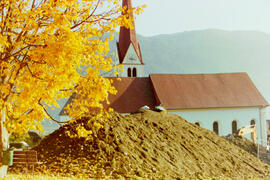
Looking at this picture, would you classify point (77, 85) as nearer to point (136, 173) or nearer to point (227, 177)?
point (136, 173)

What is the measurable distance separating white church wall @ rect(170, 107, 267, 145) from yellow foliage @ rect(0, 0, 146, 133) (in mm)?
27619

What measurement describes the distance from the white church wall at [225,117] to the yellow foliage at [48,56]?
2762 centimetres

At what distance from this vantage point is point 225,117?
3775cm

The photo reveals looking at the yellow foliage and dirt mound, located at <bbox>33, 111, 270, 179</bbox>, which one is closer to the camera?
the yellow foliage

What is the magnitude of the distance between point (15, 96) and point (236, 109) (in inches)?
1327

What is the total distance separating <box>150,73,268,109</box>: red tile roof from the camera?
119 ft

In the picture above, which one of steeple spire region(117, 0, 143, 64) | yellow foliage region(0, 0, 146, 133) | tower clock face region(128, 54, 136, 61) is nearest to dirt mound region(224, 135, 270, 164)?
yellow foliage region(0, 0, 146, 133)

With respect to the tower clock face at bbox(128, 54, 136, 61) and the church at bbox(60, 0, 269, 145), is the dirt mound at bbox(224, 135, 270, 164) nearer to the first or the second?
the church at bbox(60, 0, 269, 145)

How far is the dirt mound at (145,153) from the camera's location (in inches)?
455

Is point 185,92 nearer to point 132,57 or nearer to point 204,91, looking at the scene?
point 204,91

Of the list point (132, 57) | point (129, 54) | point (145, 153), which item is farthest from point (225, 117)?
point (145, 153)

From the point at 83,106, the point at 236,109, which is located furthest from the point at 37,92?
the point at 236,109

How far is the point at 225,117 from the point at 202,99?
12.1 feet

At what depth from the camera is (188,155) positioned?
1456 cm
